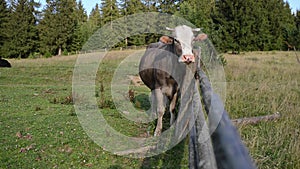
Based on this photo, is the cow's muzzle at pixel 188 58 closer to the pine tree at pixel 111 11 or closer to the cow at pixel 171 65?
the cow at pixel 171 65

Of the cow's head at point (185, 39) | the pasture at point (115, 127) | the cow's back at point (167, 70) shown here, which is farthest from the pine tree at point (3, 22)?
the cow's head at point (185, 39)

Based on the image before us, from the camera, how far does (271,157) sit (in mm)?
3820

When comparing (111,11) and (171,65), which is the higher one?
(111,11)

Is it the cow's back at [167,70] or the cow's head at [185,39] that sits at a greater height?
the cow's head at [185,39]

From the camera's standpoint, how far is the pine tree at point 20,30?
44031 mm

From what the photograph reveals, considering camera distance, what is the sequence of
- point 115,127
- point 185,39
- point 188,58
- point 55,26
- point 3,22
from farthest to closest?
1. point 55,26
2. point 3,22
3. point 115,127
4. point 185,39
5. point 188,58

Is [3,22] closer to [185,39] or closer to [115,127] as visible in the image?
[115,127]

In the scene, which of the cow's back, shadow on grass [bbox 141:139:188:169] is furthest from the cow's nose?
shadow on grass [bbox 141:139:188:169]

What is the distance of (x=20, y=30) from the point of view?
4438 cm

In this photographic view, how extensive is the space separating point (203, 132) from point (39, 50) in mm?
49244

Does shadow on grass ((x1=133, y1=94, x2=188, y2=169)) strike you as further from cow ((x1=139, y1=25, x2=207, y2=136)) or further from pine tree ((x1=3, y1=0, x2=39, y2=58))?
pine tree ((x1=3, y1=0, x2=39, y2=58))

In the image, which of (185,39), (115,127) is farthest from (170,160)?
(115,127)

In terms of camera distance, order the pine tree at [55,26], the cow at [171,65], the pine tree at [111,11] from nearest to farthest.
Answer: the cow at [171,65], the pine tree at [55,26], the pine tree at [111,11]

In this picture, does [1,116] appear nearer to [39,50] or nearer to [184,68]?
[184,68]
